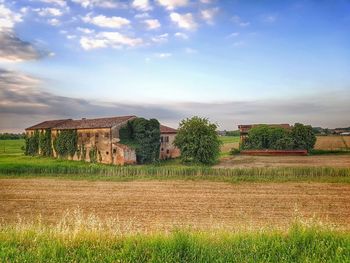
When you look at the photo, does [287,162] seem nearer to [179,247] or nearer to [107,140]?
[107,140]

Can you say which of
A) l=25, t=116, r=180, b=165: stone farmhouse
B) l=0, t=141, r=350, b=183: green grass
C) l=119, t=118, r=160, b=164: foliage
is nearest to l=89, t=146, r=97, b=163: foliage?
l=25, t=116, r=180, b=165: stone farmhouse

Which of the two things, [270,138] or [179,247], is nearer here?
[179,247]

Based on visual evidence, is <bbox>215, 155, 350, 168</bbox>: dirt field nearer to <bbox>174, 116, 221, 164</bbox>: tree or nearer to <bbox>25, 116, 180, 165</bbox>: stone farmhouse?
<bbox>174, 116, 221, 164</bbox>: tree

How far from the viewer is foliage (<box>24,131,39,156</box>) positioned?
66062mm

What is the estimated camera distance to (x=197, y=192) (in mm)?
29906

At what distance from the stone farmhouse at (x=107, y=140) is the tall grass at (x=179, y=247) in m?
39.1

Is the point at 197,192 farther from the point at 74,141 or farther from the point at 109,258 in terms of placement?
the point at 74,141

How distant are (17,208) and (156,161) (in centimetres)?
2864

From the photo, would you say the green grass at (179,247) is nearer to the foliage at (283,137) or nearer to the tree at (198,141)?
the tree at (198,141)

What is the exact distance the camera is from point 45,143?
62.8 m

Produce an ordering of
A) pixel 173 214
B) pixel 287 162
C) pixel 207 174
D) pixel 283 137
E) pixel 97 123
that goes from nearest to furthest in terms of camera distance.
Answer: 1. pixel 173 214
2. pixel 207 174
3. pixel 97 123
4. pixel 287 162
5. pixel 283 137

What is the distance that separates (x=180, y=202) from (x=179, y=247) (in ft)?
58.9

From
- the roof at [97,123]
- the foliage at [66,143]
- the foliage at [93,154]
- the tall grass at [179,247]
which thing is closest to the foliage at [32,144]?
the roof at [97,123]

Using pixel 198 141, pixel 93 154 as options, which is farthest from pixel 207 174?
pixel 93 154
